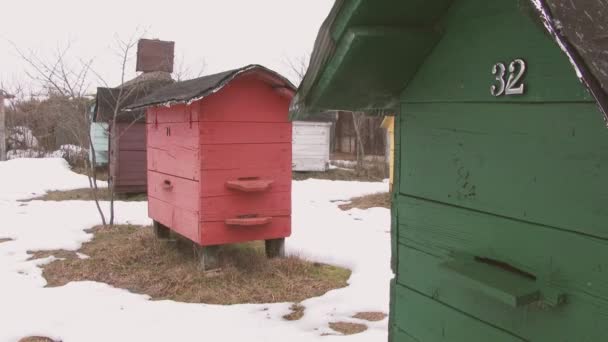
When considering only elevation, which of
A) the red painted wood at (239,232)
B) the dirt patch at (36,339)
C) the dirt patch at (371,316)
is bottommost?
the dirt patch at (36,339)

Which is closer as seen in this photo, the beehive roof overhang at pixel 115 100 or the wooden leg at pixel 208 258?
the wooden leg at pixel 208 258

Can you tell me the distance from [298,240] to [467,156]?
226 inches

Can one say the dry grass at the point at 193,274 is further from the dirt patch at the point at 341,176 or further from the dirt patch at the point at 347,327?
the dirt patch at the point at 341,176

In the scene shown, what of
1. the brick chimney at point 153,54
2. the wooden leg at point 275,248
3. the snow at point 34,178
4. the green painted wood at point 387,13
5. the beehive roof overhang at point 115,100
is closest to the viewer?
the green painted wood at point 387,13

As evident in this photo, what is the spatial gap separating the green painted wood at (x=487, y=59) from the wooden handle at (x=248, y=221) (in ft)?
11.9

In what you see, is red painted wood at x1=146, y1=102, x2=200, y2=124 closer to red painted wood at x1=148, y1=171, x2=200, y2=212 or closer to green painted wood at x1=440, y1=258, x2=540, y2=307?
red painted wood at x1=148, y1=171, x2=200, y2=212

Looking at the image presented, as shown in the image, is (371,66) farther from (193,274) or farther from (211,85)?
(193,274)

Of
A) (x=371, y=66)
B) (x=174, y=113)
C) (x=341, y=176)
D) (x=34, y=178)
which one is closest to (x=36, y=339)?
(x=174, y=113)

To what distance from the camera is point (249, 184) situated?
5.60 m

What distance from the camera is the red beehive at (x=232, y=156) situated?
5.45m

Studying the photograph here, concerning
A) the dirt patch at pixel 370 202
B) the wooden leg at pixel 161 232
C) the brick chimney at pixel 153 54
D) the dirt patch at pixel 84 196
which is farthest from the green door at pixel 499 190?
the brick chimney at pixel 153 54

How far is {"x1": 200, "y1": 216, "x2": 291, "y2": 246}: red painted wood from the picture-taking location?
555 centimetres

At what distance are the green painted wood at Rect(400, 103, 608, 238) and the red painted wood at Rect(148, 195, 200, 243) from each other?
3826 millimetres

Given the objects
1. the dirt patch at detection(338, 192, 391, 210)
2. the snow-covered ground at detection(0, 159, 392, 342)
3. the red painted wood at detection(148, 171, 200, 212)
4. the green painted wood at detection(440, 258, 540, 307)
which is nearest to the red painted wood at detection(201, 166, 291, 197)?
the red painted wood at detection(148, 171, 200, 212)
